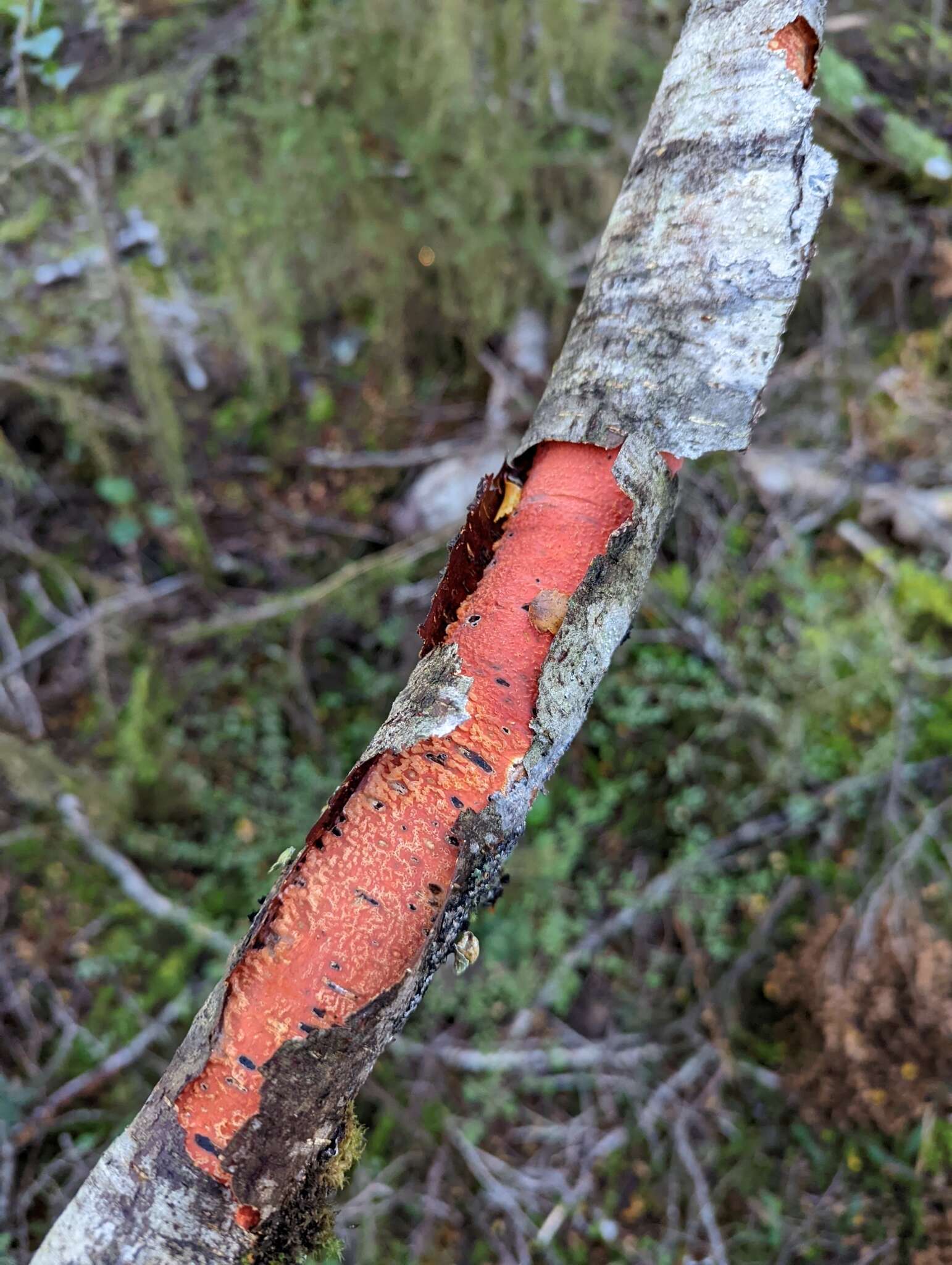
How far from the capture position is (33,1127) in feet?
8.40

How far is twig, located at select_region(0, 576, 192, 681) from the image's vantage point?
11.7ft

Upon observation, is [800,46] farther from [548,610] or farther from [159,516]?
[159,516]

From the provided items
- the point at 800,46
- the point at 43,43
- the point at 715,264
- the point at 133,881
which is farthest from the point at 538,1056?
the point at 43,43

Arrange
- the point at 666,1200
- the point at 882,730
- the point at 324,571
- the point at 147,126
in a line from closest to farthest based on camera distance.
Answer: the point at 666,1200
the point at 147,126
the point at 882,730
the point at 324,571

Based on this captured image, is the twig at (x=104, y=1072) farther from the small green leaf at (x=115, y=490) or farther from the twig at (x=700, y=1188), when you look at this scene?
the small green leaf at (x=115, y=490)

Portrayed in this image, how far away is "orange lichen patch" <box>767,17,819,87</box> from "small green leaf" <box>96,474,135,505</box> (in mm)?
3781

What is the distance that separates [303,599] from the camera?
316 cm

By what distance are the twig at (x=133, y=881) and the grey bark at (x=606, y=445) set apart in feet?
7.18

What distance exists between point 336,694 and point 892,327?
320 cm

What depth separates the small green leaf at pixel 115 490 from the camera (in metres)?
3.99

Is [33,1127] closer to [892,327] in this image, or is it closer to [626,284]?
[626,284]

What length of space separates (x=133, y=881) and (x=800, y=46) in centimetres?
328

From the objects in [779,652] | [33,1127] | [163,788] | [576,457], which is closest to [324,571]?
[163,788]

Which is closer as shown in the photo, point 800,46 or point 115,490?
point 800,46
